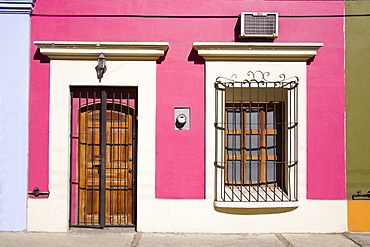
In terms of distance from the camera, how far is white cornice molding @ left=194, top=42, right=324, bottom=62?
265 inches

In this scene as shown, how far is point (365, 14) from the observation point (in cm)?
691

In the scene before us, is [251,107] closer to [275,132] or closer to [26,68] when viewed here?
[275,132]

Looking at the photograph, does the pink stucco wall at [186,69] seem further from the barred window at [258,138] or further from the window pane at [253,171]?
the window pane at [253,171]

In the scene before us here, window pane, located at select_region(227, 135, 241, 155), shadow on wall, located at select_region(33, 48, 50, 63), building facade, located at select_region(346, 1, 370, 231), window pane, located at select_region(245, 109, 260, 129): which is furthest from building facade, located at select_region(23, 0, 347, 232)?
window pane, located at select_region(245, 109, 260, 129)

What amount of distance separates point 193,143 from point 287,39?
2.19m

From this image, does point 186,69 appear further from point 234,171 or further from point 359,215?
point 359,215

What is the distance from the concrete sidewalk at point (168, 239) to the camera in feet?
20.5

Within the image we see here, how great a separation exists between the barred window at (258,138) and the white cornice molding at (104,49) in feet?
3.65

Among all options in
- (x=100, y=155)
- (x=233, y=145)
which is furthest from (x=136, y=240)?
(x=233, y=145)

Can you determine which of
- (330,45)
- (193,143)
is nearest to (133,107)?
(193,143)

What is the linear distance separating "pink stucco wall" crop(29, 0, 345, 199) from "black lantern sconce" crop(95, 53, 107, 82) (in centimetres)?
36

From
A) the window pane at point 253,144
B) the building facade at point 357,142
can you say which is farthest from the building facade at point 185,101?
the window pane at point 253,144

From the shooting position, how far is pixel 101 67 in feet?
21.9

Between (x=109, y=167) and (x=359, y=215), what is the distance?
3.97m
